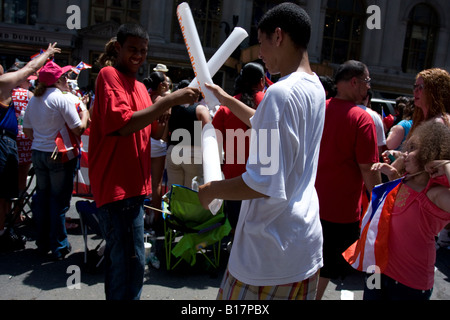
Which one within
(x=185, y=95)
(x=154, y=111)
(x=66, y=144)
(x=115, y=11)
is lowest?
(x=66, y=144)

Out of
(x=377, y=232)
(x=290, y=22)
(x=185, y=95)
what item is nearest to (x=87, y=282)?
(x=185, y=95)

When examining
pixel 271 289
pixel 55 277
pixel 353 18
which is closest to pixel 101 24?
pixel 353 18

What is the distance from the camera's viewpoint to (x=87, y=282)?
3602 millimetres

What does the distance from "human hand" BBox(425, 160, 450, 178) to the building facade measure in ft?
43.7

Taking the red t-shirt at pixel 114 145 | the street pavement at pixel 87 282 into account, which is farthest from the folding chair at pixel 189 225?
the red t-shirt at pixel 114 145

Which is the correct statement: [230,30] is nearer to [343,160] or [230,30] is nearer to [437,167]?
[343,160]

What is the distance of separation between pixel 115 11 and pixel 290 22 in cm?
1847

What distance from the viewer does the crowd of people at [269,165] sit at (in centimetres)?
157

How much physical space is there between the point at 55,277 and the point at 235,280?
273cm

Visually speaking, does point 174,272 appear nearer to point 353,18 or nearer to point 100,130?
point 100,130

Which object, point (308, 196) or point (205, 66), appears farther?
point (205, 66)

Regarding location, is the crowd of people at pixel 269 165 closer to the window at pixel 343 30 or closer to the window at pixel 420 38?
the window at pixel 343 30

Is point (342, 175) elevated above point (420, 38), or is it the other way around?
point (420, 38)
